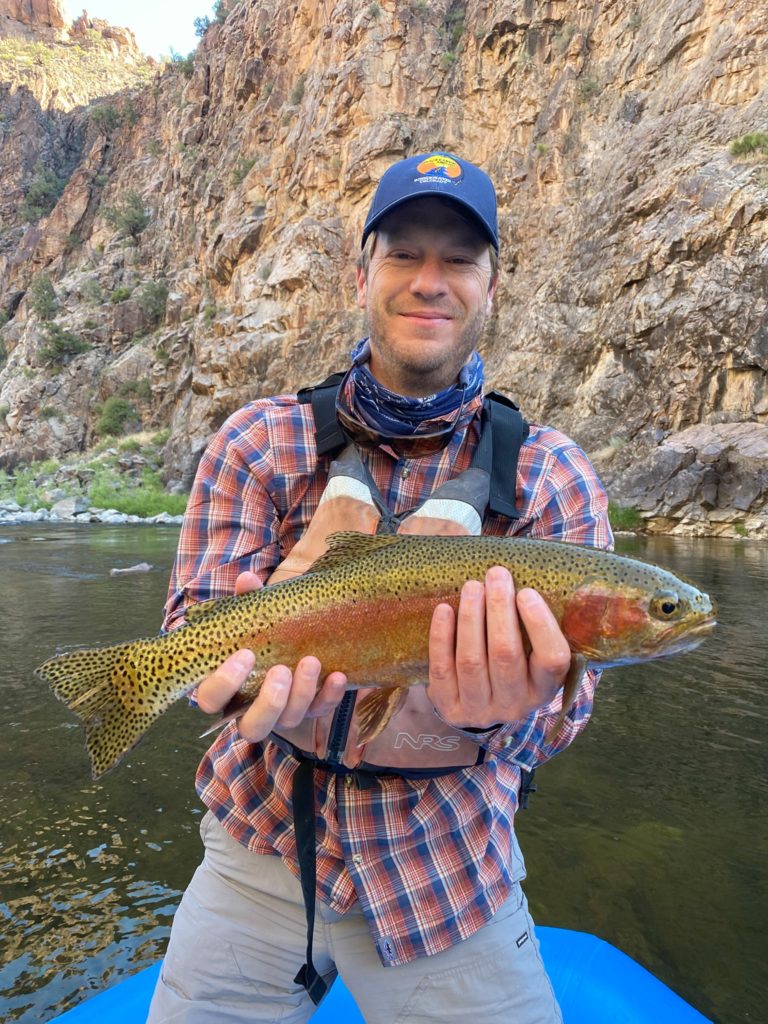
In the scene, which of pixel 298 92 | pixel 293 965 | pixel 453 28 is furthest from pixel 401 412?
pixel 298 92

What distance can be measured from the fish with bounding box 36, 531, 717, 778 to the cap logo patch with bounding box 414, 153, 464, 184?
1300 millimetres

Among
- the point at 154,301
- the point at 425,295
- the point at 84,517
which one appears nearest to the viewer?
the point at 425,295

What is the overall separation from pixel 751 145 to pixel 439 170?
2882cm

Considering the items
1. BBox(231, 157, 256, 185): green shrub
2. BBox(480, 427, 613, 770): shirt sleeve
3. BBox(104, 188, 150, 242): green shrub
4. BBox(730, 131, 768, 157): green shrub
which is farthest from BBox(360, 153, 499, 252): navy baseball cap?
BBox(104, 188, 150, 242): green shrub

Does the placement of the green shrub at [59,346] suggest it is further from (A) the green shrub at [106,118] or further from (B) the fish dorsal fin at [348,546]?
(B) the fish dorsal fin at [348,546]

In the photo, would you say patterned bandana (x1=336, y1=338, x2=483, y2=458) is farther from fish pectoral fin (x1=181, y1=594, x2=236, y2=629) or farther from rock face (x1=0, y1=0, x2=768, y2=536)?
rock face (x1=0, y1=0, x2=768, y2=536)

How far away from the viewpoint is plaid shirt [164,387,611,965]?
1.94m

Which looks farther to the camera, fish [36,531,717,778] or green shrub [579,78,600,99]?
green shrub [579,78,600,99]

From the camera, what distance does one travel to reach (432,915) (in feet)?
6.28

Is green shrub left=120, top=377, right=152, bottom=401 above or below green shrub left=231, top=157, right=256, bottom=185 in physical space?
below

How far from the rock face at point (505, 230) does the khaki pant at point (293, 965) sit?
2183 centimetres

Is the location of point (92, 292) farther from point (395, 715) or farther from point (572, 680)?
point (572, 680)

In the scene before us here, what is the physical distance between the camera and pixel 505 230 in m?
33.8

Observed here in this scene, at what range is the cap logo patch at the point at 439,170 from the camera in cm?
235
